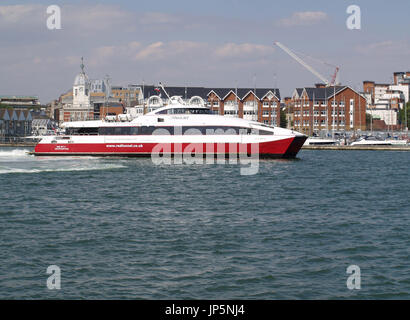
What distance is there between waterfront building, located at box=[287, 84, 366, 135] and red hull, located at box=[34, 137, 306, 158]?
6732 centimetres

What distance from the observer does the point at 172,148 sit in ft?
184

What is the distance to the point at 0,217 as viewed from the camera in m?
23.7

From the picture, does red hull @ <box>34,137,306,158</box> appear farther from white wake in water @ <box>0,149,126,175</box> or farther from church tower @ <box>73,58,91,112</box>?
church tower @ <box>73,58,91,112</box>

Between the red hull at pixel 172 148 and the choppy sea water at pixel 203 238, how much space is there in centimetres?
1648

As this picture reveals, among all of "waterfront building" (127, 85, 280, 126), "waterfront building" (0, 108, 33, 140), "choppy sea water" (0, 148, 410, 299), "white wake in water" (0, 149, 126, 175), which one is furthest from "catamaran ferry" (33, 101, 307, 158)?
"waterfront building" (127, 85, 280, 126)

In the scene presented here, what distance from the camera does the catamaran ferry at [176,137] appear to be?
5397 centimetres

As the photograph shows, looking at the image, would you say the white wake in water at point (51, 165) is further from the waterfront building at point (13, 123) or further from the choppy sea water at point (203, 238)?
the waterfront building at point (13, 123)

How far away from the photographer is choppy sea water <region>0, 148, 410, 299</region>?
47.1 feet

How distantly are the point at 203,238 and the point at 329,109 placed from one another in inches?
4190

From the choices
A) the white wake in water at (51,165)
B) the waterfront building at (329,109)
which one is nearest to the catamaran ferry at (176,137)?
the white wake in water at (51,165)

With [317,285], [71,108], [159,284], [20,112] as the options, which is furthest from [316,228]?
[71,108]

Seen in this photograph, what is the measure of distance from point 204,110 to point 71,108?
120404 millimetres
